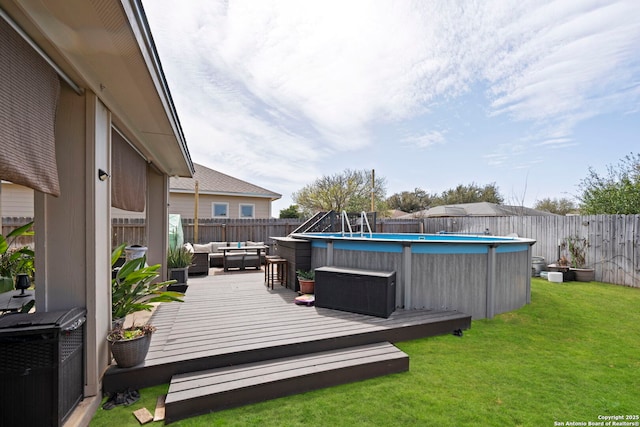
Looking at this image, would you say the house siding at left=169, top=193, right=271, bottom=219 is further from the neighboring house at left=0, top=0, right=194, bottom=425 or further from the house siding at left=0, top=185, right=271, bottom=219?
the neighboring house at left=0, top=0, right=194, bottom=425

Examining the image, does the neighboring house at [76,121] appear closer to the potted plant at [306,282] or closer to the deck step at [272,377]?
the deck step at [272,377]

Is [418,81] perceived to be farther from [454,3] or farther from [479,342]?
[479,342]

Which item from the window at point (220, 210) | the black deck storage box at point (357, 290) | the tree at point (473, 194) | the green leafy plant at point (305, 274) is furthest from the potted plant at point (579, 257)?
the tree at point (473, 194)

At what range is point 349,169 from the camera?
23.4 metres

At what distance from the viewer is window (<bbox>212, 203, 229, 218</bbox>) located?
13.0m

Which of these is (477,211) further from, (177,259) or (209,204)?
(177,259)

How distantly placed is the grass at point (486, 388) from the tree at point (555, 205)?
32.1 meters

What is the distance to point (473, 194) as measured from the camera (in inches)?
1257

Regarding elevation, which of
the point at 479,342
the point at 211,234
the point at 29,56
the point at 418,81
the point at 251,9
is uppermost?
the point at 418,81

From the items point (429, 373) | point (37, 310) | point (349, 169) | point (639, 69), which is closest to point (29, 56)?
point (37, 310)

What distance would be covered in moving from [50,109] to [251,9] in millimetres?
3286

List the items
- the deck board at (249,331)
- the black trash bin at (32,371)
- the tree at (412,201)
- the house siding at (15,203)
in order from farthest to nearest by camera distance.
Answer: the tree at (412,201) → the house siding at (15,203) → the deck board at (249,331) → the black trash bin at (32,371)

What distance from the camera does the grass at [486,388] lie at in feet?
7.55

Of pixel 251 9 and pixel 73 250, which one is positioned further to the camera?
pixel 251 9
